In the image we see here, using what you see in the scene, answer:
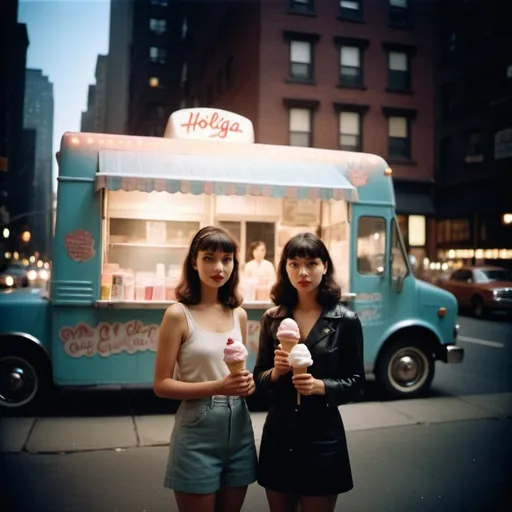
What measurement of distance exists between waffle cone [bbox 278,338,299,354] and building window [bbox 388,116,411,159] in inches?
1028

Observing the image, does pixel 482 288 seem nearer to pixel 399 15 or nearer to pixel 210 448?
pixel 399 15

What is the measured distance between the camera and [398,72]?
87.2 ft

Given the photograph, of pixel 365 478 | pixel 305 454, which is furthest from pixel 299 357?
pixel 365 478

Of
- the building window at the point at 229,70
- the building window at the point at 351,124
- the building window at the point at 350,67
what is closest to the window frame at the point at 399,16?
the building window at the point at 350,67

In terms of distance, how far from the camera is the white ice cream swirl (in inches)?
90.8

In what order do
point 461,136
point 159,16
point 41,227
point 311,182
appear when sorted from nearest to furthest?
point 311,182 → point 461,136 → point 159,16 → point 41,227

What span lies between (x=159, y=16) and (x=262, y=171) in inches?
2443

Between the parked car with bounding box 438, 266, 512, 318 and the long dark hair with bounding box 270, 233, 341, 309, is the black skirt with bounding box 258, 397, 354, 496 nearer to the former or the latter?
the long dark hair with bounding box 270, 233, 341, 309

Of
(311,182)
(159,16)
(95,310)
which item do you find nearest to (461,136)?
(311,182)

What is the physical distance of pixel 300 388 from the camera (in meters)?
2.29

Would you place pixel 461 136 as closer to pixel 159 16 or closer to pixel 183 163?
pixel 183 163

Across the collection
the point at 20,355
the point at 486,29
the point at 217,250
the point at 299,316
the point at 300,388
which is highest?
the point at 486,29

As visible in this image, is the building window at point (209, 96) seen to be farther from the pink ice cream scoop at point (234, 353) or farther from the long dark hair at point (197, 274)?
the pink ice cream scoop at point (234, 353)

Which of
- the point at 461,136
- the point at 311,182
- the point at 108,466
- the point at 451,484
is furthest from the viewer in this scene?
the point at 461,136
